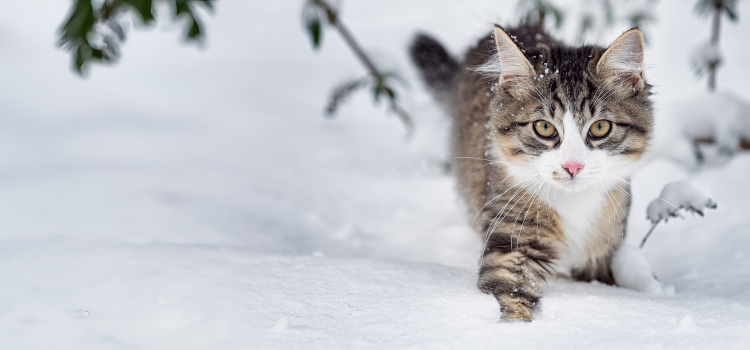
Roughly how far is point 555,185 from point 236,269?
3.03 feet

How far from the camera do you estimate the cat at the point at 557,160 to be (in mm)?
1409

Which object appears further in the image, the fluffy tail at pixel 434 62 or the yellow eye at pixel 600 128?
the fluffy tail at pixel 434 62

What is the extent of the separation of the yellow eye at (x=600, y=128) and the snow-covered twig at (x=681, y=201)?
0.36 metres

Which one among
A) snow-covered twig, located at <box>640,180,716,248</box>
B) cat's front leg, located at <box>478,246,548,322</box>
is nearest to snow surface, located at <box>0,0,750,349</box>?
cat's front leg, located at <box>478,246,548,322</box>

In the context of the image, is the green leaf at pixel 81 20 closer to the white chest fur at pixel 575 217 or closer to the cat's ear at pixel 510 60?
the cat's ear at pixel 510 60

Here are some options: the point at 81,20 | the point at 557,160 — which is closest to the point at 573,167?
the point at 557,160

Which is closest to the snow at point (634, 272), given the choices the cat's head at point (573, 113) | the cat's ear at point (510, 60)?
the cat's head at point (573, 113)

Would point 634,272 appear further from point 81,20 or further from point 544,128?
point 81,20

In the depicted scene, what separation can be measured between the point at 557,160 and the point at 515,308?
1.27ft

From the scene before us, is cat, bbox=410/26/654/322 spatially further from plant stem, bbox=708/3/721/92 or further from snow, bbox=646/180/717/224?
plant stem, bbox=708/3/721/92

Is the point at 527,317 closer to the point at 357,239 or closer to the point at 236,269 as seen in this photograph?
the point at 236,269

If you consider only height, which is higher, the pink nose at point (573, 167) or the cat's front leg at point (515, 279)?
the pink nose at point (573, 167)

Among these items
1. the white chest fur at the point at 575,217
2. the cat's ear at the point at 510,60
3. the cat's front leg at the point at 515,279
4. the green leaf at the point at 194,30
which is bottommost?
the cat's front leg at the point at 515,279

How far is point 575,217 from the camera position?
1.59 metres
